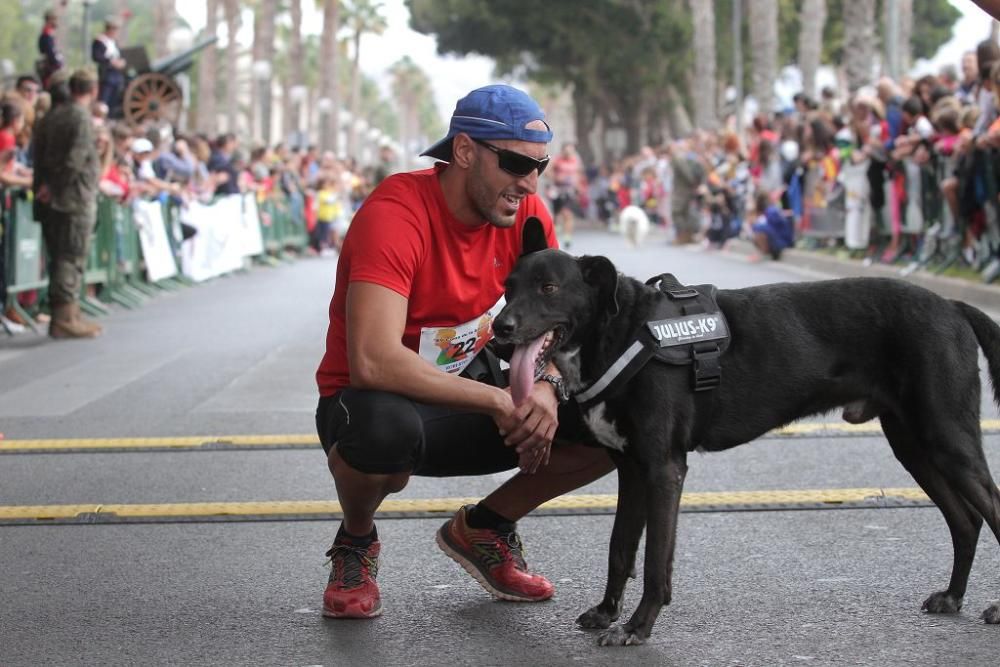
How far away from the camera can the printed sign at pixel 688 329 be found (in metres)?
4.42

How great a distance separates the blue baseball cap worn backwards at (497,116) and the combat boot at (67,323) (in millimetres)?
9526

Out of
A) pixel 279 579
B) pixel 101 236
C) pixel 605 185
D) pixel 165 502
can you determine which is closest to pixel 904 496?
→ pixel 279 579

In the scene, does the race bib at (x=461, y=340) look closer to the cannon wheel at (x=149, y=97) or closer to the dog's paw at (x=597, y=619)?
the dog's paw at (x=597, y=619)

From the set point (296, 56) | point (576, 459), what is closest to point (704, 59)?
point (296, 56)

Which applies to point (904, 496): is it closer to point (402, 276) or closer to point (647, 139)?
point (402, 276)

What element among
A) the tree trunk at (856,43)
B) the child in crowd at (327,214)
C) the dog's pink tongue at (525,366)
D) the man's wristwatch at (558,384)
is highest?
the tree trunk at (856,43)

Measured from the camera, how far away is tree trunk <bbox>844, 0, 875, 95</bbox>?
28500 mm

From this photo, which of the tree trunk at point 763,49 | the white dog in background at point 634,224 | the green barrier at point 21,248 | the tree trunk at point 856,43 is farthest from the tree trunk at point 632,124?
the green barrier at point 21,248

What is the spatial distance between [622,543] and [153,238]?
14.9 metres

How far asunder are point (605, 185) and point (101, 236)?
36.6m

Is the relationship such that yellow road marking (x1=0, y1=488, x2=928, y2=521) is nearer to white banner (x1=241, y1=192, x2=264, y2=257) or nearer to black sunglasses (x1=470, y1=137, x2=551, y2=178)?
black sunglasses (x1=470, y1=137, x2=551, y2=178)

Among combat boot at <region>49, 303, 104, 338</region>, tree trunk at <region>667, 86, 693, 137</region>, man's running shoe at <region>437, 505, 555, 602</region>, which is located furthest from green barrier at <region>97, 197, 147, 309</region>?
tree trunk at <region>667, 86, 693, 137</region>

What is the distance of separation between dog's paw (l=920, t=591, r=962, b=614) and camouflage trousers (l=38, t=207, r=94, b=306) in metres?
10.2

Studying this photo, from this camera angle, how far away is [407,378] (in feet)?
14.7
